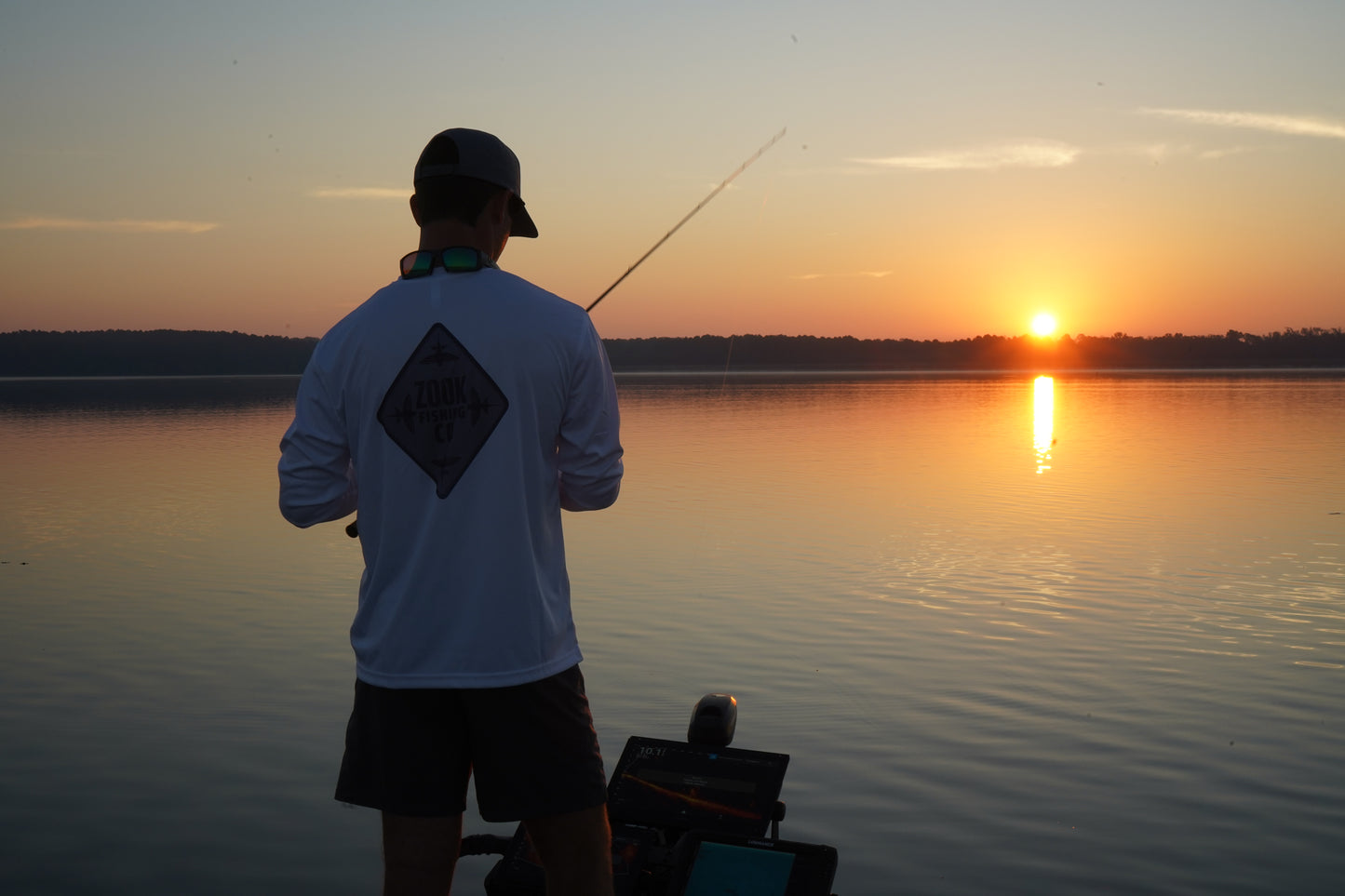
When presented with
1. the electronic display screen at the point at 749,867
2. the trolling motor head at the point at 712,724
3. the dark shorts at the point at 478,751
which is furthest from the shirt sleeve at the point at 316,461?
the trolling motor head at the point at 712,724

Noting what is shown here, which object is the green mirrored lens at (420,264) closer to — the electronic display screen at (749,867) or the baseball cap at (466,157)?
the baseball cap at (466,157)

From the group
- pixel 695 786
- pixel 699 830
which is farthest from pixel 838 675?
pixel 699 830

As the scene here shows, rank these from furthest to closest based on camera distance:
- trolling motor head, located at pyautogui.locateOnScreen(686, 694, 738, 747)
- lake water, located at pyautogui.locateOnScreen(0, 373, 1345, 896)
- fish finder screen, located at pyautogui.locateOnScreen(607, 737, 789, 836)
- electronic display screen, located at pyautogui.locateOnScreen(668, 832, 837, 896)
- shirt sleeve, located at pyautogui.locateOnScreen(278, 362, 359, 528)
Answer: lake water, located at pyautogui.locateOnScreen(0, 373, 1345, 896)
trolling motor head, located at pyautogui.locateOnScreen(686, 694, 738, 747)
fish finder screen, located at pyautogui.locateOnScreen(607, 737, 789, 836)
electronic display screen, located at pyautogui.locateOnScreen(668, 832, 837, 896)
shirt sleeve, located at pyautogui.locateOnScreen(278, 362, 359, 528)

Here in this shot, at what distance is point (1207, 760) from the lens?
465 cm

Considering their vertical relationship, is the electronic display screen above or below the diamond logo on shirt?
below

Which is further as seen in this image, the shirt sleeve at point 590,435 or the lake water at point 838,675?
the lake water at point 838,675

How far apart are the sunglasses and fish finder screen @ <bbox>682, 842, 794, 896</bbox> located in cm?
164

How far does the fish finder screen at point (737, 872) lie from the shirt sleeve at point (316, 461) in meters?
1.34

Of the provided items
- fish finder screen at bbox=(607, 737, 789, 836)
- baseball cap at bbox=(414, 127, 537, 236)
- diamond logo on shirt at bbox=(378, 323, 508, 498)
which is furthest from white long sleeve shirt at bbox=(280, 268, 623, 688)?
fish finder screen at bbox=(607, 737, 789, 836)

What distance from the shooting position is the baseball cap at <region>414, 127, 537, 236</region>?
2.12 metres

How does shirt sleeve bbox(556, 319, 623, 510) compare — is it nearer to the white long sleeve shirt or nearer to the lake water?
the white long sleeve shirt

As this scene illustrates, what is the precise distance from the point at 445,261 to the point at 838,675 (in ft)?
14.3

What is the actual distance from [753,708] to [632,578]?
332 centimetres

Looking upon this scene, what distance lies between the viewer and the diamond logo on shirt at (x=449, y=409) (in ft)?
6.49
